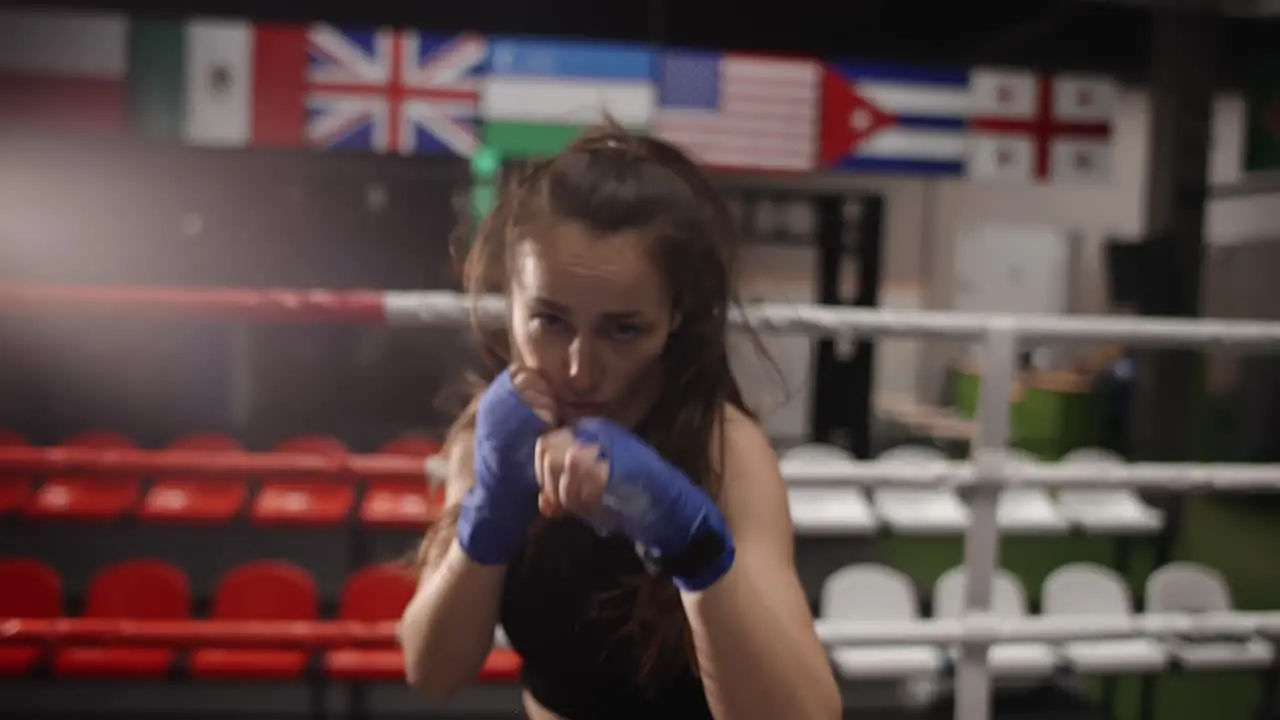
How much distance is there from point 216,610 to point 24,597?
44 cm

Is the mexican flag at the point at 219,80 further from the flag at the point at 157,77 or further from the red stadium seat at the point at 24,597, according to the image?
the red stadium seat at the point at 24,597

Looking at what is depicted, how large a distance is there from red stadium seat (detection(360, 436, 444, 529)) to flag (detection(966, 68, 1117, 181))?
8.46 ft

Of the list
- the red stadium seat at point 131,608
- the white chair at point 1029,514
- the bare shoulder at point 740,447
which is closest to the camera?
the bare shoulder at point 740,447

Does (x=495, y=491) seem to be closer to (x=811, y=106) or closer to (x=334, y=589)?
(x=334, y=589)

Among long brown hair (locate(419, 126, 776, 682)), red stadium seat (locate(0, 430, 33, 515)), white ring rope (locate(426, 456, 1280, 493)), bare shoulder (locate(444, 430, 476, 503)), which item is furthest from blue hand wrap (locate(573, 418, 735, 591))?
red stadium seat (locate(0, 430, 33, 515))

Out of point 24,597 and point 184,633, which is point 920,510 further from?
point 24,597

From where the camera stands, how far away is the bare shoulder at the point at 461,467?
2.88 ft

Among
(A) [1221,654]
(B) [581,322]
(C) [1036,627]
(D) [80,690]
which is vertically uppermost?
(B) [581,322]

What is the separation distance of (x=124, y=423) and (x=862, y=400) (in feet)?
Result: 12.1

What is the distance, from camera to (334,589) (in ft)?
11.1

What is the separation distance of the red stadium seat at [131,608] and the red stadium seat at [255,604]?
0.10 meters

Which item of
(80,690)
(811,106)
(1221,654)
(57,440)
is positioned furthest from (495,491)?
(57,440)

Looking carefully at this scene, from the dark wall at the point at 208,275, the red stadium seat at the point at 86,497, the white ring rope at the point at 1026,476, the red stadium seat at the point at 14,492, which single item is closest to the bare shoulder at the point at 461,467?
the white ring rope at the point at 1026,476

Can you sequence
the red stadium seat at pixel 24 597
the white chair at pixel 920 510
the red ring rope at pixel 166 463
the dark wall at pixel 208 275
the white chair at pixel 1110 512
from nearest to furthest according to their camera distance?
the red ring rope at pixel 166 463, the red stadium seat at pixel 24 597, the white chair at pixel 920 510, the white chair at pixel 1110 512, the dark wall at pixel 208 275
